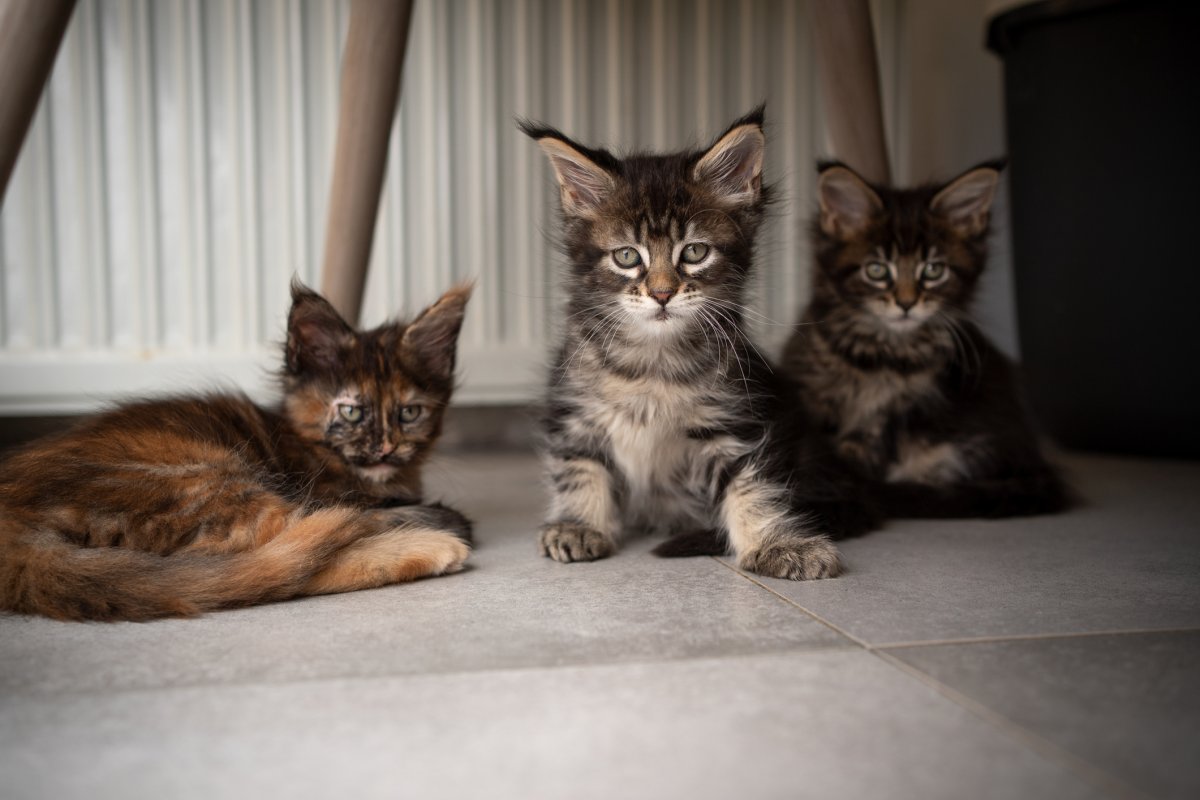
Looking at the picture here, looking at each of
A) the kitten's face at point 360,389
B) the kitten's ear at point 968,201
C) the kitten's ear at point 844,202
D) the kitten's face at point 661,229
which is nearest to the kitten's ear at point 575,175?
the kitten's face at point 661,229

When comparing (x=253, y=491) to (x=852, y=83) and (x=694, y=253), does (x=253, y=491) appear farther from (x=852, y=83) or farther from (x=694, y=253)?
(x=852, y=83)

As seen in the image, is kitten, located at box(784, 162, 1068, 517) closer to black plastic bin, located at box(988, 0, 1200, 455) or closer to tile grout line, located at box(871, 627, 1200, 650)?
black plastic bin, located at box(988, 0, 1200, 455)

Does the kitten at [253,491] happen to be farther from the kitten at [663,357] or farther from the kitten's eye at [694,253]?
the kitten's eye at [694,253]

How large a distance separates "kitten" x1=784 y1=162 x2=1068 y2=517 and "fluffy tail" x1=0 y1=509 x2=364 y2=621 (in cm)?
112

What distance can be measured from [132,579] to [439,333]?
2.41 ft

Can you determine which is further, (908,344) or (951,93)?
(951,93)

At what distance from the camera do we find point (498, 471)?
2703mm

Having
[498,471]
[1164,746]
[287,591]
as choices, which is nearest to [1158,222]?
[498,471]

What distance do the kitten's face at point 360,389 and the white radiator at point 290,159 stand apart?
0.74 metres

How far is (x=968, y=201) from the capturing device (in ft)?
6.90

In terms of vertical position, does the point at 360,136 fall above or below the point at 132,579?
above

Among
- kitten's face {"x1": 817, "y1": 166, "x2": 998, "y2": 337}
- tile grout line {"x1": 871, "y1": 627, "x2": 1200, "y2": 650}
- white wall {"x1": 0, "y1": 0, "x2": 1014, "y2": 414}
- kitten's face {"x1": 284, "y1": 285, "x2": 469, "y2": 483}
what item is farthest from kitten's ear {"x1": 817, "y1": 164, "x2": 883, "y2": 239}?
tile grout line {"x1": 871, "y1": 627, "x2": 1200, "y2": 650}

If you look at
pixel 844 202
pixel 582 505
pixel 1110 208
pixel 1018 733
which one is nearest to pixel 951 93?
pixel 1110 208

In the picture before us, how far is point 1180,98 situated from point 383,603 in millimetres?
2141
